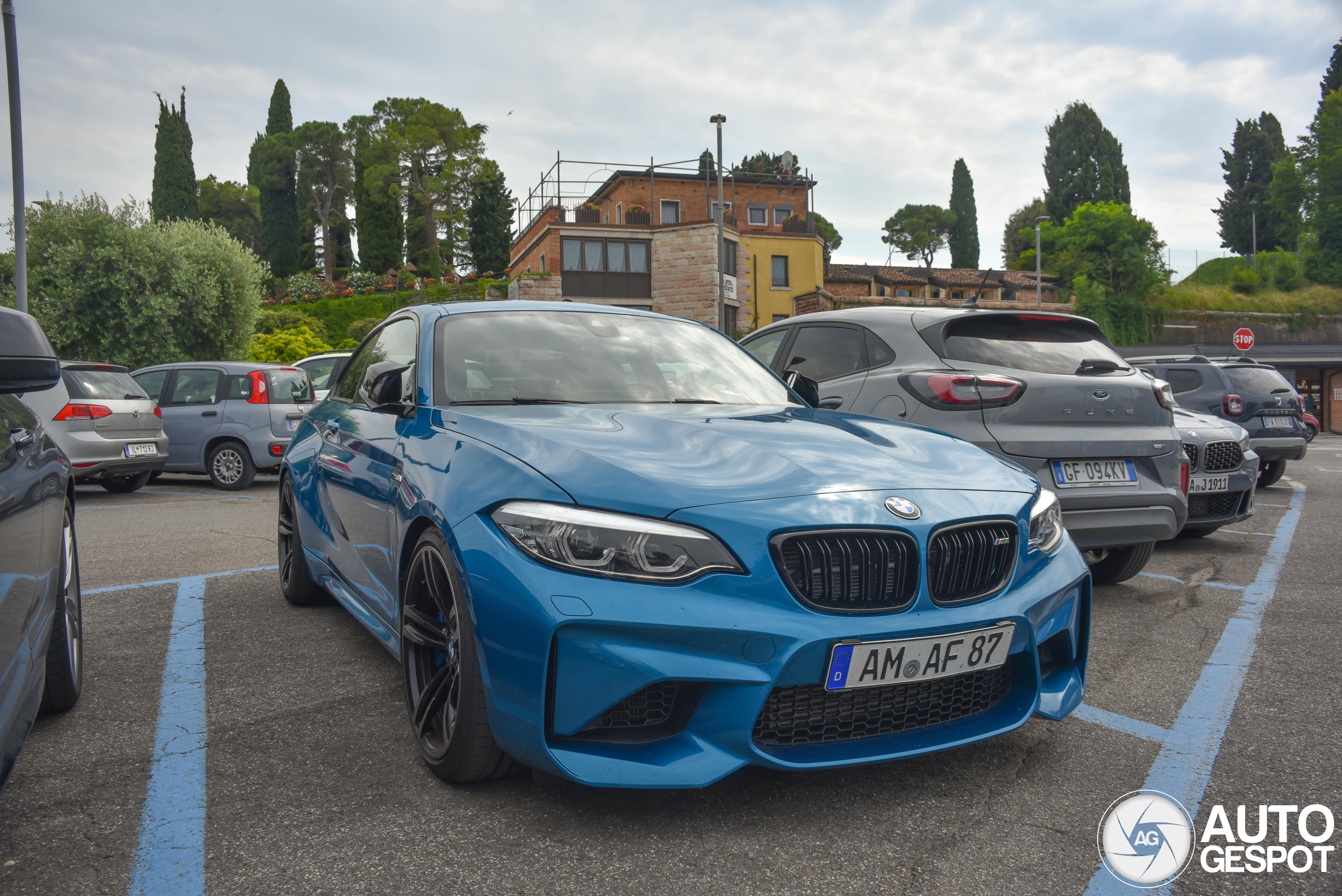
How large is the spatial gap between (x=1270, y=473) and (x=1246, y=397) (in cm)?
177

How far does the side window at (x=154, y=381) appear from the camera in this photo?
12.5 m

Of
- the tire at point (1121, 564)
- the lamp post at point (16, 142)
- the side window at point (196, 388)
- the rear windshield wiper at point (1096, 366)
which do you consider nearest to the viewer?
the rear windshield wiper at point (1096, 366)

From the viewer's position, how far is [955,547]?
8.33 ft

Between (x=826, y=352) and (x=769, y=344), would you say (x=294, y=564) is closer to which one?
(x=826, y=352)

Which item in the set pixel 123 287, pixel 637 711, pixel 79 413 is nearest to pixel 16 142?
pixel 123 287

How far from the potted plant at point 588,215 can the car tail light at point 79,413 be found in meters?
30.4

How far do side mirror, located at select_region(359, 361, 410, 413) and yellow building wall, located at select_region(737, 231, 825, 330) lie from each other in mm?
39205

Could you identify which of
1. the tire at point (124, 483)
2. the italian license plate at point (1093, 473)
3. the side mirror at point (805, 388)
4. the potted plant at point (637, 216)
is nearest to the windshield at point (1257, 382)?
the italian license plate at point (1093, 473)

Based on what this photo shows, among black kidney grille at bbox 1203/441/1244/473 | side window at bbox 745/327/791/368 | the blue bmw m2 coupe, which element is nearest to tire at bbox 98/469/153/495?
side window at bbox 745/327/791/368

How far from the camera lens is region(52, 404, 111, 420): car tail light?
10.2m

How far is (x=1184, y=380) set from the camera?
11.5 m

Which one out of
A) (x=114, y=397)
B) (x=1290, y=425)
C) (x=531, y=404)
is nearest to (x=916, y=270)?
(x=1290, y=425)

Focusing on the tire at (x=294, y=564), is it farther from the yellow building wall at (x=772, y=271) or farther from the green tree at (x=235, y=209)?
the green tree at (x=235, y=209)

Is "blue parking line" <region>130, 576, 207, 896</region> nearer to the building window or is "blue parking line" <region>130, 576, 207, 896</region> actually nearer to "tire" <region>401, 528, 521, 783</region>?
"tire" <region>401, 528, 521, 783</region>
